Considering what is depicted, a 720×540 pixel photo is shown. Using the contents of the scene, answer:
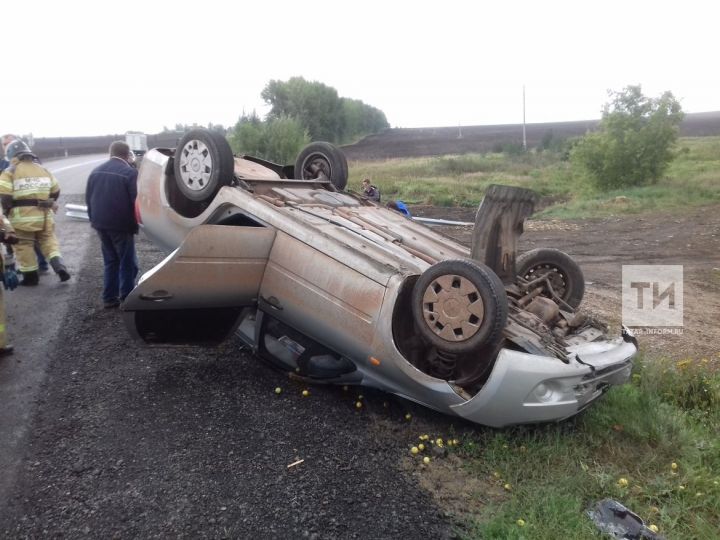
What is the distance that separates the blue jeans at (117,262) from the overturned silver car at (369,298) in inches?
43.1

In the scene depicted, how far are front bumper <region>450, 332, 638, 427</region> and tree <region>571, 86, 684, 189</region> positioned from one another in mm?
17552

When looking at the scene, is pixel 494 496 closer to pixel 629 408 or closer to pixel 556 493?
pixel 556 493

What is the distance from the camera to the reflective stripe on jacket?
5992 mm

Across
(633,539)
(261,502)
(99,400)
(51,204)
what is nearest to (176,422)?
(99,400)

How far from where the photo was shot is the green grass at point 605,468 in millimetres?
2822

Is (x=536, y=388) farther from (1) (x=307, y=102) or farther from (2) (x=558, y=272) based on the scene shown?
(1) (x=307, y=102)

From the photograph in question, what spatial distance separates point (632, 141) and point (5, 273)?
18.7 meters

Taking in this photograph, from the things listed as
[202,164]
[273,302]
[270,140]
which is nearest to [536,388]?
[273,302]

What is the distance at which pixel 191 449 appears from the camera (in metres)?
3.22

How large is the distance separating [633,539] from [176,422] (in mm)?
2552

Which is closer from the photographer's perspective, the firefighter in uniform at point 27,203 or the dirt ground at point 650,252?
the dirt ground at point 650,252

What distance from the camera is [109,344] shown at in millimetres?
4688

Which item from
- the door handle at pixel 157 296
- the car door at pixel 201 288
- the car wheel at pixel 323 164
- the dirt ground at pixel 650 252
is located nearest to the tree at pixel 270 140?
the dirt ground at pixel 650 252

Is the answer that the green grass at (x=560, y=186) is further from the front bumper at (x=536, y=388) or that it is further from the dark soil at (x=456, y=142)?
the front bumper at (x=536, y=388)
